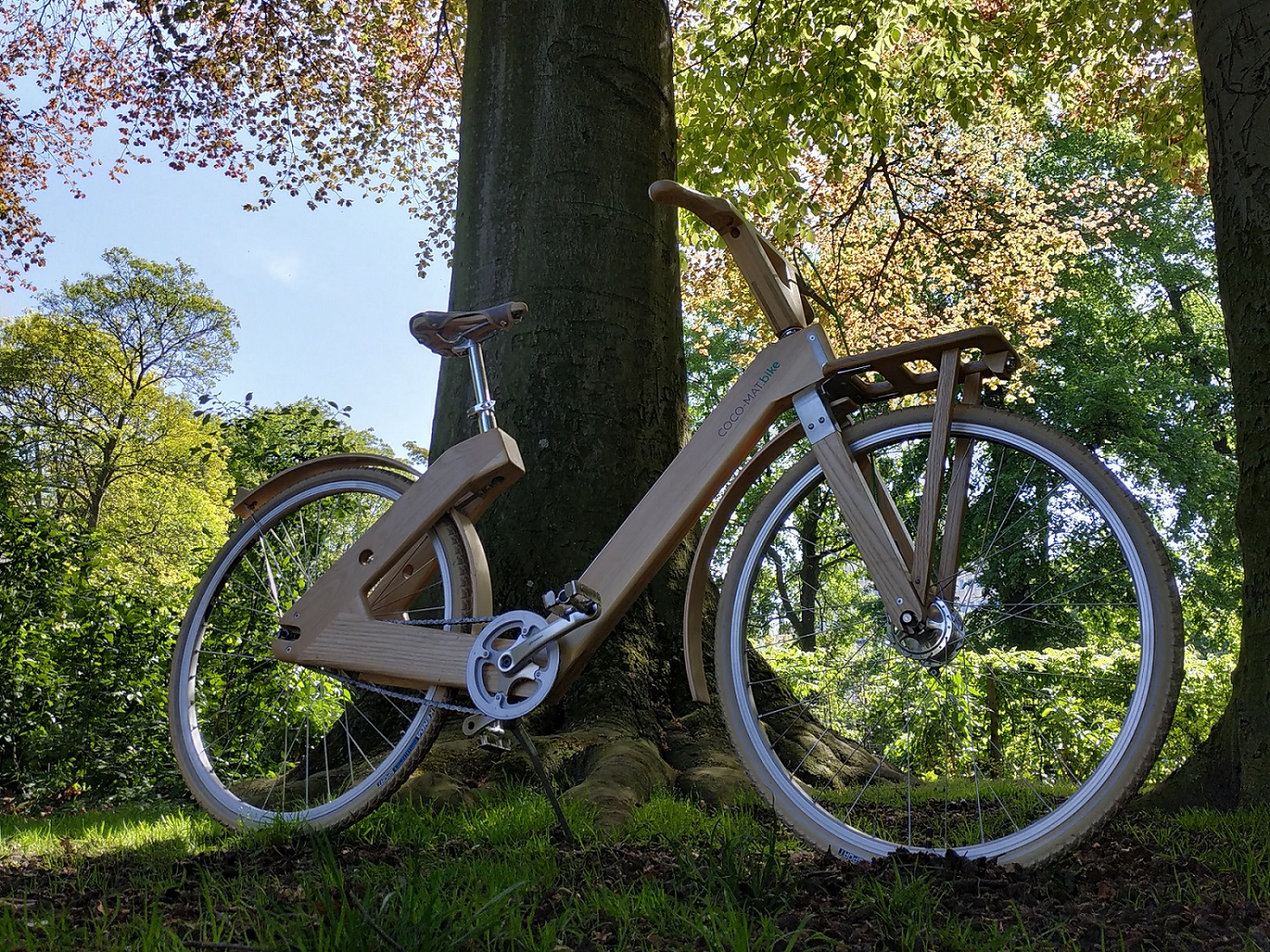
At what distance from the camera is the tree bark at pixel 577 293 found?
131 inches

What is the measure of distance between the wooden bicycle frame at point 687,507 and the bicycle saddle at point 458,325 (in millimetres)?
265

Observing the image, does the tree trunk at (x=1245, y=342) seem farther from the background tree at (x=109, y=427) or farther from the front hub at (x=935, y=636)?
the background tree at (x=109, y=427)

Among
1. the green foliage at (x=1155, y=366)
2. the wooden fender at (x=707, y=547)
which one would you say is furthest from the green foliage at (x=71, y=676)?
the green foliage at (x=1155, y=366)

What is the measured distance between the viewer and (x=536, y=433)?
340 centimetres

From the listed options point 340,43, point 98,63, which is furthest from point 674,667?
point 98,63

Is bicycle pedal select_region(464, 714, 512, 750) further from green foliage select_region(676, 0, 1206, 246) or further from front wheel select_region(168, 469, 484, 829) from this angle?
green foliage select_region(676, 0, 1206, 246)

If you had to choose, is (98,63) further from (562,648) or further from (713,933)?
(713,933)

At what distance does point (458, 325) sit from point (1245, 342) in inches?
81.6

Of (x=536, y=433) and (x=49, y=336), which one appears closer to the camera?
(x=536, y=433)

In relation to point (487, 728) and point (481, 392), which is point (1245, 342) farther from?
point (487, 728)

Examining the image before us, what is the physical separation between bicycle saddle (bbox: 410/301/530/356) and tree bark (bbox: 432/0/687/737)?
801 millimetres

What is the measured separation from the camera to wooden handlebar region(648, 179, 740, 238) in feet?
7.69

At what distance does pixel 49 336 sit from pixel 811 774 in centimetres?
2243

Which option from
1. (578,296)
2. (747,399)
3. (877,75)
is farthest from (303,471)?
(877,75)
